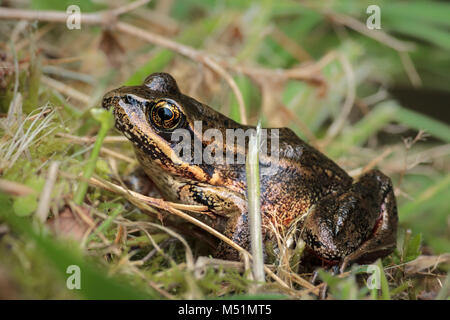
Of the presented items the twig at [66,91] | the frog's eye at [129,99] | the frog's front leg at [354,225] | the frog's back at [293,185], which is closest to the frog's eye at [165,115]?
the frog's eye at [129,99]

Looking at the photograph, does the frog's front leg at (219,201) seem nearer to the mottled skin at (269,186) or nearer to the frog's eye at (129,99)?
the mottled skin at (269,186)

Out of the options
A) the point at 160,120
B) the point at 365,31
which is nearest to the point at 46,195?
the point at 160,120

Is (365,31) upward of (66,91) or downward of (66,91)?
upward

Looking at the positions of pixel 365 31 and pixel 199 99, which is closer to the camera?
pixel 199 99

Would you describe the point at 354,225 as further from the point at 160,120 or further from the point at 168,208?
the point at 160,120

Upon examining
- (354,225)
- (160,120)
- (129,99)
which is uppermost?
(129,99)

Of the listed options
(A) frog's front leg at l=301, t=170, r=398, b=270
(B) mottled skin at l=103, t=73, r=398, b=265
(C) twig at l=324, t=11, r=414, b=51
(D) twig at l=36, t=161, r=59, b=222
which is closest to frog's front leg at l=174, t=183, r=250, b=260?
(B) mottled skin at l=103, t=73, r=398, b=265
